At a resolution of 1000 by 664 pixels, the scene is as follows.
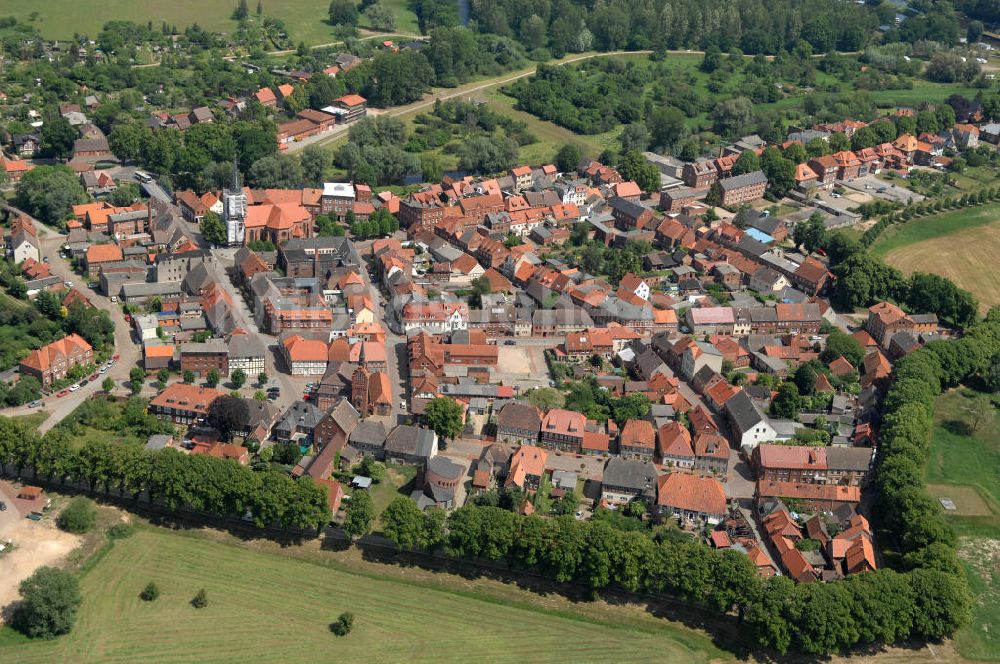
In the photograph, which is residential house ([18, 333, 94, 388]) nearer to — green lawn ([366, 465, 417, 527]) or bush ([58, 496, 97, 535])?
bush ([58, 496, 97, 535])

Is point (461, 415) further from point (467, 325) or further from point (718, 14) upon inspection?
point (718, 14)

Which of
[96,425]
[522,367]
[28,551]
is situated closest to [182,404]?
[96,425]

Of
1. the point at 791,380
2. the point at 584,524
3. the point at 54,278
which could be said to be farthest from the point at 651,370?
the point at 54,278

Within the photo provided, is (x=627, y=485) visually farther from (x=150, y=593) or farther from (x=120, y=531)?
(x=120, y=531)

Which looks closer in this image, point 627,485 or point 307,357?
point 627,485

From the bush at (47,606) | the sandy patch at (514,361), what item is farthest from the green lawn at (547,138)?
the bush at (47,606)

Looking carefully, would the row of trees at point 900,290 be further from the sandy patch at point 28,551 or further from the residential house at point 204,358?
the sandy patch at point 28,551
